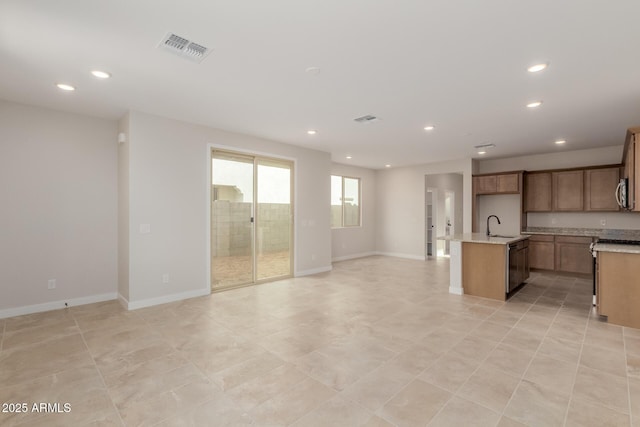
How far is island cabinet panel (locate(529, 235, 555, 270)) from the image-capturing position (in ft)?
21.4

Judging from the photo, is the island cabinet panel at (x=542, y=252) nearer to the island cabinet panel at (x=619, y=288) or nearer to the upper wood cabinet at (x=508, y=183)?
the upper wood cabinet at (x=508, y=183)

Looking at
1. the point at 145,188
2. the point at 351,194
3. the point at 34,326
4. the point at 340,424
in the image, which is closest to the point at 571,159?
the point at 351,194

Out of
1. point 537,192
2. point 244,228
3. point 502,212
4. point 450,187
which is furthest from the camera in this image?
point 450,187

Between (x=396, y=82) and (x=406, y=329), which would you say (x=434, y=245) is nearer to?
(x=406, y=329)

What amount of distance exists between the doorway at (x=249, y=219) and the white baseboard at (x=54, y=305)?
1.59m

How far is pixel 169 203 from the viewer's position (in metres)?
4.57

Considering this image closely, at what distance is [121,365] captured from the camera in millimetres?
2697

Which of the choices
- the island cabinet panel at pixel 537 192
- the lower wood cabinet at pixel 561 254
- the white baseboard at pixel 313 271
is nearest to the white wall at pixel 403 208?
the island cabinet panel at pixel 537 192

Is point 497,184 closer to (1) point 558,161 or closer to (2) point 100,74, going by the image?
(1) point 558,161

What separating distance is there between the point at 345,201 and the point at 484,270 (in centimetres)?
469

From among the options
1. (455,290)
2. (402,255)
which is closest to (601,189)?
(455,290)

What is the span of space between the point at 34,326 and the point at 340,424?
3.95 metres

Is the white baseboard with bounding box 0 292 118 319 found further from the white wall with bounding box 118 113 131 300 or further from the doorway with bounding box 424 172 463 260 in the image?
the doorway with bounding box 424 172 463 260

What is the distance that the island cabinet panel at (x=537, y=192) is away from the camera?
22.2ft
